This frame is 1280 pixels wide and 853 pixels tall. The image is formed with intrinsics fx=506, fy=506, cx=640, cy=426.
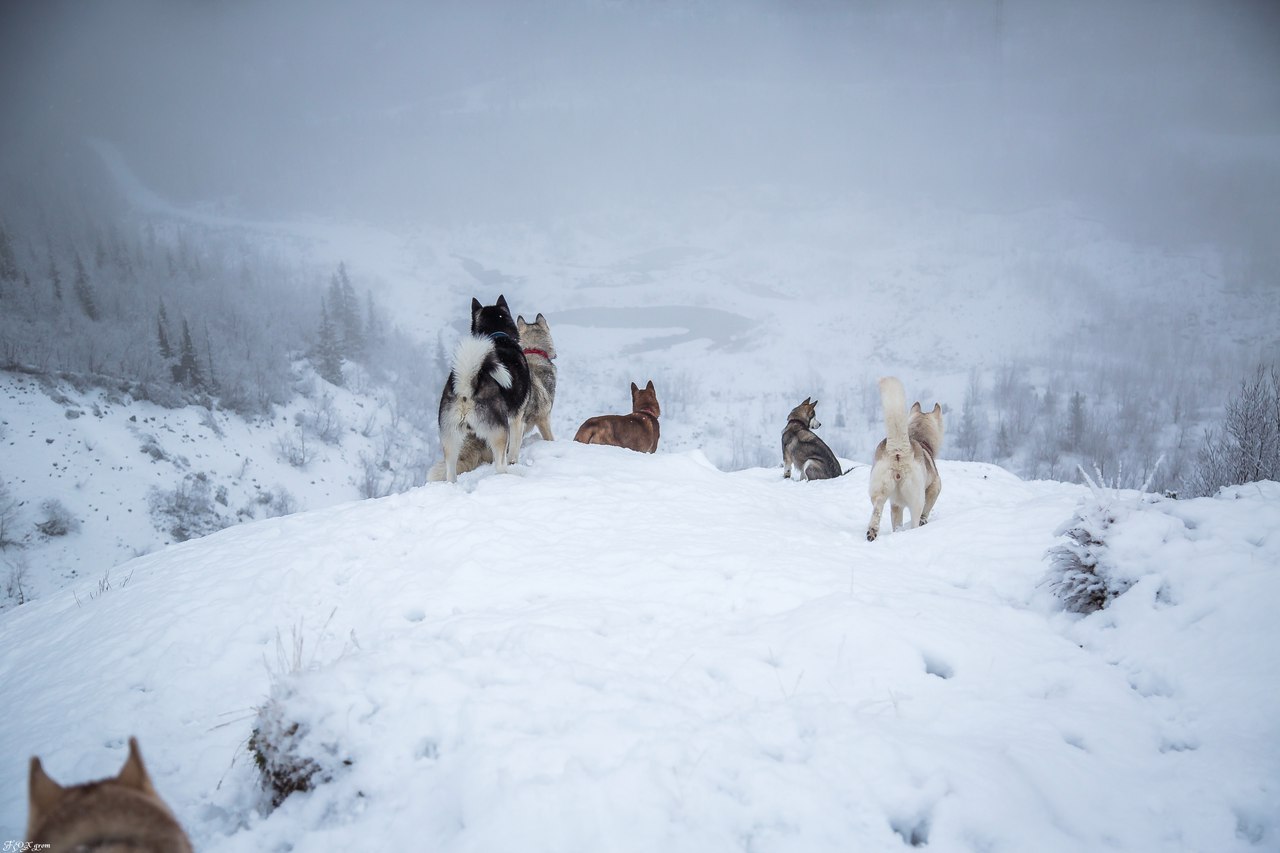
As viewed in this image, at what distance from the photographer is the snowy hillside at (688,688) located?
2.14 m

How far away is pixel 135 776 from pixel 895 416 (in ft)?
22.7

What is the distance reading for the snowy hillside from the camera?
7.04 ft

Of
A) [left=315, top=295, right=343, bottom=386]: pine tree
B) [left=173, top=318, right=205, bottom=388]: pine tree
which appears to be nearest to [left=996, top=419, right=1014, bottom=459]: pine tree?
[left=315, top=295, right=343, bottom=386]: pine tree

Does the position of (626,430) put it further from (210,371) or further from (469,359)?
(210,371)

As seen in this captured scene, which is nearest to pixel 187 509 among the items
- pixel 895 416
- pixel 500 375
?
pixel 500 375

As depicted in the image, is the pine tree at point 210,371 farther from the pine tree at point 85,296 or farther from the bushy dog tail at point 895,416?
the bushy dog tail at point 895,416

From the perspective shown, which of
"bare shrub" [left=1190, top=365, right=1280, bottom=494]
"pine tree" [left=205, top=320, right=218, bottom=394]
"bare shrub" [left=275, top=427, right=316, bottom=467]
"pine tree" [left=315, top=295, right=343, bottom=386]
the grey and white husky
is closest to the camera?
the grey and white husky

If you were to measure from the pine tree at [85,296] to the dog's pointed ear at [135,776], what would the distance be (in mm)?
71746

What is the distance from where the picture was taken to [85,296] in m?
50.4

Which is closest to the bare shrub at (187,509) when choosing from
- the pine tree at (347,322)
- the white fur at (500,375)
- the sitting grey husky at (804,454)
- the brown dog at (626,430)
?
the brown dog at (626,430)

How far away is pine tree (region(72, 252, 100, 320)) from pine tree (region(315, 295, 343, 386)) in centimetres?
1925

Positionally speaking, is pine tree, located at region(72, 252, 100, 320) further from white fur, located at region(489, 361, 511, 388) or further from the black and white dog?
white fur, located at region(489, 361, 511, 388)

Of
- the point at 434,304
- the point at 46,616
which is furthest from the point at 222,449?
the point at 434,304

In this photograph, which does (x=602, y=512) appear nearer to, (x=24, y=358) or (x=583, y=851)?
(x=583, y=851)
